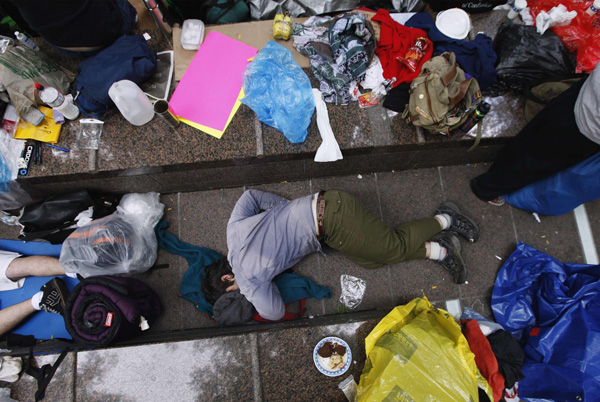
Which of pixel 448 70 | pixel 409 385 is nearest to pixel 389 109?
pixel 448 70

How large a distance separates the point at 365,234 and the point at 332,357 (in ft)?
2.84

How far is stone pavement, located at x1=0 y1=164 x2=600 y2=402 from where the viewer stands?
207 centimetres

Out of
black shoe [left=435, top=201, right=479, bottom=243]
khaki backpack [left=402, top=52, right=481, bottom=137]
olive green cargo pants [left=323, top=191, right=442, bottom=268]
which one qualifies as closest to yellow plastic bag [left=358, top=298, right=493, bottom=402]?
olive green cargo pants [left=323, top=191, right=442, bottom=268]

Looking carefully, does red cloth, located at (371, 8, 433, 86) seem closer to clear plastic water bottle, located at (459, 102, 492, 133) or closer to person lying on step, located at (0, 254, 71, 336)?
clear plastic water bottle, located at (459, 102, 492, 133)

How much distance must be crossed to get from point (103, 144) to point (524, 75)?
10.8 ft

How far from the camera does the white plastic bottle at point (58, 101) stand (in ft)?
7.13

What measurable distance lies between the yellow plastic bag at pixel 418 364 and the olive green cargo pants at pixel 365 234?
1.62ft

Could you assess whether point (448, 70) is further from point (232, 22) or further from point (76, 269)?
point (76, 269)

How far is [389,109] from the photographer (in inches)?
98.6

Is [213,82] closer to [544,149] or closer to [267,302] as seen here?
[267,302]

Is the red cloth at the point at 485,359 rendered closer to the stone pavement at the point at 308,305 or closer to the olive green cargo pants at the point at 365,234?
the stone pavement at the point at 308,305

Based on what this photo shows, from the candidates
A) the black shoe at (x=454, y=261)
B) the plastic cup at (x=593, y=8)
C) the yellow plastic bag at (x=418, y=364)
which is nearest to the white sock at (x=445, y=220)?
the black shoe at (x=454, y=261)

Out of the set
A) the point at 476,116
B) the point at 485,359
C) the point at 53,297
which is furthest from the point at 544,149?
the point at 53,297

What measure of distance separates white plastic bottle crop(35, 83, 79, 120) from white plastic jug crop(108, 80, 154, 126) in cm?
39
